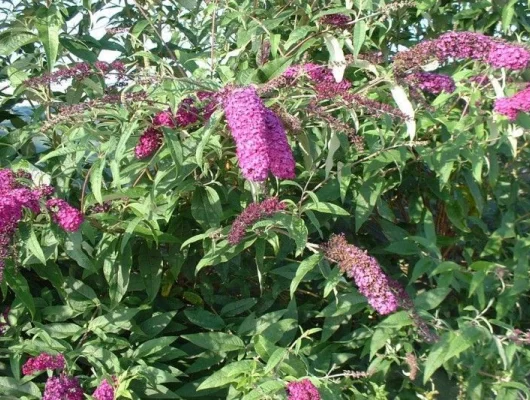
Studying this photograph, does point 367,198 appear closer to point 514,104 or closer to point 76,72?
point 514,104

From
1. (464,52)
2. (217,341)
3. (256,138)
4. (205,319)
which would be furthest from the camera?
(205,319)

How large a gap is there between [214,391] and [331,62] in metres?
1.06

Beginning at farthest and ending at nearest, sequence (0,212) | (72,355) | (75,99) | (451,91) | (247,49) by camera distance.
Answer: (247,49), (75,99), (451,91), (72,355), (0,212)

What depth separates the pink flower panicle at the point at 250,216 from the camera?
2014mm

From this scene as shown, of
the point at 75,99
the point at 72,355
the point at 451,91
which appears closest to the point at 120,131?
the point at 75,99

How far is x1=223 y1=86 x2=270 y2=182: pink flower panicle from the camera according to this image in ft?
5.82

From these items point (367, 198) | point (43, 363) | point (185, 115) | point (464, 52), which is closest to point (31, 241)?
point (43, 363)

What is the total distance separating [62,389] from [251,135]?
0.86 m

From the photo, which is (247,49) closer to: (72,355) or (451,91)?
(451,91)

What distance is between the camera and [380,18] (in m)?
2.68

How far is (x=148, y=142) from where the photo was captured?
2158 millimetres

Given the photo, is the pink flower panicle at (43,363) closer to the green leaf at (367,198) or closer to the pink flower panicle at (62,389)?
the pink flower panicle at (62,389)

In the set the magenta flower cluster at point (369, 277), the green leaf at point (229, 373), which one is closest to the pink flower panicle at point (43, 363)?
the green leaf at point (229, 373)

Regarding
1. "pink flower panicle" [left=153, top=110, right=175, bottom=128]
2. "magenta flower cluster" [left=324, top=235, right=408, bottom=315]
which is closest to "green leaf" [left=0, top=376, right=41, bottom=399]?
"pink flower panicle" [left=153, top=110, right=175, bottom=128]
